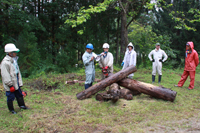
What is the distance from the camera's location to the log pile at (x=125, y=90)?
5.62 metres

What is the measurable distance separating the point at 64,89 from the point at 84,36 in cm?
847

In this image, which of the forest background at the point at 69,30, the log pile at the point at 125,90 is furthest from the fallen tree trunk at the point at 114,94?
the forest background at the point at 69,30

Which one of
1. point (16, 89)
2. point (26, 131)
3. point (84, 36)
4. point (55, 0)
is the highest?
point (55, 0)

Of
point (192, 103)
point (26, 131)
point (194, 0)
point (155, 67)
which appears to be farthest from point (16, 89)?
point (194, 0)

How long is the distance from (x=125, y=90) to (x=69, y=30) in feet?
35.8

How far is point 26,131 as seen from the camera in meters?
3.78

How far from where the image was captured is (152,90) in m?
5.81

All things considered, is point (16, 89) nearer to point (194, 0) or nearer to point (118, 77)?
point (118, 77)

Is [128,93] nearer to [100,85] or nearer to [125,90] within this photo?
[125,90]

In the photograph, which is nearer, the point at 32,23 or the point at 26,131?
the point at 26,131

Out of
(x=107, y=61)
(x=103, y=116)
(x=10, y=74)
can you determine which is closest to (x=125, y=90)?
(x=107, y=61)

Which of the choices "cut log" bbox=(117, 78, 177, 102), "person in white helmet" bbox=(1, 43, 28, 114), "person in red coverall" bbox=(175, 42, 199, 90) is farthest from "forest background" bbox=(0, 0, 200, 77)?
"person in white helmet" bbox=(1, 43, 28, 114)

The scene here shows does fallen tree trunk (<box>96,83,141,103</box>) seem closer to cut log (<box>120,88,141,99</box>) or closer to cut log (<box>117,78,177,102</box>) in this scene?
cut log (<box>120,88,141,99</box>)

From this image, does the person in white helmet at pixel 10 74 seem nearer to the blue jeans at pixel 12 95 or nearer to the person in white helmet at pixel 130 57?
the blue jeans at pixel 12 95
